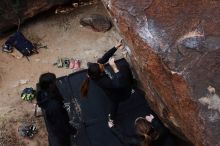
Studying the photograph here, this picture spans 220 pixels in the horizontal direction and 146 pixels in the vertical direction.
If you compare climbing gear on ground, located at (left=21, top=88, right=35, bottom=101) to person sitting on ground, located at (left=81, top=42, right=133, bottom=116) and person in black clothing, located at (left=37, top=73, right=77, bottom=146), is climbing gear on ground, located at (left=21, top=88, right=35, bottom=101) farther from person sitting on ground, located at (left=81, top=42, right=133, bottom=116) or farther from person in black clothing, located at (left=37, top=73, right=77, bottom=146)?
person in black clothing, located at (left=37, top=73, right=77, bottom=146)

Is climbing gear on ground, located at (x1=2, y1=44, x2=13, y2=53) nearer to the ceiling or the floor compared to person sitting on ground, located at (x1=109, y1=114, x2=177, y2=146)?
nearer to the ceiling

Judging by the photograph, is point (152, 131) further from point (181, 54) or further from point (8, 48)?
point (8, 48)

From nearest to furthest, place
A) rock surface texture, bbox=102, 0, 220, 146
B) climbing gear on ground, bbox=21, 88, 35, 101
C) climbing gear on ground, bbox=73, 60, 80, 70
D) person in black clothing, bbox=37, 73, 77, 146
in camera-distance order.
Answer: rock surface texture, bbox=102, 0, 220, 146, person in black clothing, bbox=37, 73, 77, 146, climbing gear on ground, bbox=21, 88, 35, 101, climbing gear on ground, bbox=73, 60, 80, 70

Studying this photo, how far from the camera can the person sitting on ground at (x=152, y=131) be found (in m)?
6.01

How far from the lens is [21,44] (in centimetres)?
943

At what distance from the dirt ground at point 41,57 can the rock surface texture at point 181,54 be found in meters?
2.95

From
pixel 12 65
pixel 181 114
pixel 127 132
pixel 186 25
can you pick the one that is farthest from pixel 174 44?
pixel 12 65

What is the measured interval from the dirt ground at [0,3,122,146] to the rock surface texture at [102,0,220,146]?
9.69 ft

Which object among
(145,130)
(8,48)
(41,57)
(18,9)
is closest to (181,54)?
(145,130)

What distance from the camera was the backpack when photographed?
9.40 meters

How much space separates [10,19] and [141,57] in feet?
15.4

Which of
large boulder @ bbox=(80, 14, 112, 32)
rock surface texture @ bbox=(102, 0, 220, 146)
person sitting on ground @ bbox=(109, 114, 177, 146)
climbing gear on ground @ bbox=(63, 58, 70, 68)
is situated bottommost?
person sitting on ground @ bbox=(109, 114, 177, 146)

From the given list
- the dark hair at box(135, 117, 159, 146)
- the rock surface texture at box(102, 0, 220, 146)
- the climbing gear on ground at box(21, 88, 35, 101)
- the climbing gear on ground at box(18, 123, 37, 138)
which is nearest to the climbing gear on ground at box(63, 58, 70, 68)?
the climbing gear on ground at box(21, 88, 35, 101)

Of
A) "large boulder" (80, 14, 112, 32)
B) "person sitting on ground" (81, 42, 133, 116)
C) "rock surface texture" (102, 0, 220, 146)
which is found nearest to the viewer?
"rock surface texture" (102, 0, 220, 146)
